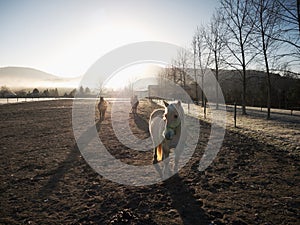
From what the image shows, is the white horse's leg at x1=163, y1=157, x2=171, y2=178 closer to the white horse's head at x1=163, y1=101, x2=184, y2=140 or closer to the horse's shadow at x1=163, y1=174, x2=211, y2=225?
the horse's shadow at x1=163, y1=174, x2=211, y2=225

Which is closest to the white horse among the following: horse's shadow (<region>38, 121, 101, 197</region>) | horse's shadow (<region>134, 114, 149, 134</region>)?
horse's shadow (<region>38, 121, 101, 197</region>)

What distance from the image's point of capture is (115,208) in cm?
423

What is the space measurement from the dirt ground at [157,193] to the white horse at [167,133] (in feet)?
1.64

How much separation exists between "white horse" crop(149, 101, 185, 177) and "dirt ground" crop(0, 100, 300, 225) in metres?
0.50

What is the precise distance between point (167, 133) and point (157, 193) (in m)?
1.43

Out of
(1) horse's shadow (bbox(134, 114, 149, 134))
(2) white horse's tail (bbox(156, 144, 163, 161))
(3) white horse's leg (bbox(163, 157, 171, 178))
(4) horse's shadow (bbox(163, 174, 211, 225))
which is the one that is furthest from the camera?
(1) horse's shadow (bbox(134, 114, 149, 134))

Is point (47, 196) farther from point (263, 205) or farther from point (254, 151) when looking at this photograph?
point (254, 151)

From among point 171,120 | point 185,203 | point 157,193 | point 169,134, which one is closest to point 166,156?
point 169,134

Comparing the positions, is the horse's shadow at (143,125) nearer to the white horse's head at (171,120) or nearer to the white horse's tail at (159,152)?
the white horse's tail at (159,152)

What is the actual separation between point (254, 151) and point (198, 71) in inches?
1015

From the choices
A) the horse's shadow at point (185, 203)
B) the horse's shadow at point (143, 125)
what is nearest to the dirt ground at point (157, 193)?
the horse's shadow at point (185, 203)

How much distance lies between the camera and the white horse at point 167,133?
5618mm

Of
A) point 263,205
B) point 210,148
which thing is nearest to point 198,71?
point 210,148

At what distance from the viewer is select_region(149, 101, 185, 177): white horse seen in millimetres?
5618
